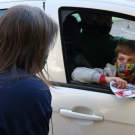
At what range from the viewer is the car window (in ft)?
7.12

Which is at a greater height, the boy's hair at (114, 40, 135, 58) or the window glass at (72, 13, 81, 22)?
the window glass at (72, 13, 81, 22)

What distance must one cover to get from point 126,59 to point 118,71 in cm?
12

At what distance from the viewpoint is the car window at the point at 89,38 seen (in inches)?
→ 85.4

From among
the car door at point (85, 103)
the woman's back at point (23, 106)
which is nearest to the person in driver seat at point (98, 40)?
the car door at point (85, 103)

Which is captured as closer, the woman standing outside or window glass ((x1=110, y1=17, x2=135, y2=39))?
the woman standing outside

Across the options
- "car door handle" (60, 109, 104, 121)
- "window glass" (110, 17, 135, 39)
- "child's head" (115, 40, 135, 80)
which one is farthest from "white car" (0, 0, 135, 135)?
"window glass" (110, 17, 135, 39)

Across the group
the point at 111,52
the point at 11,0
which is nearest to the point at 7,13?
the point at 11,0

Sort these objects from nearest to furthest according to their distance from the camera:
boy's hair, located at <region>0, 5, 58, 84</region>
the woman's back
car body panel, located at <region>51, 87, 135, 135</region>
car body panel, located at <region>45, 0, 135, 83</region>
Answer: the woman's back < boy's hair, located at <region>0, 5, 58, 84</region> < car body panel, located at <region>51, 87, 135, 135</region> < car body panel, located at <region>45, 0, 135, 83</region>

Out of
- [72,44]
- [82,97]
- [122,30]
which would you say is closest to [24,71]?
[82,97]

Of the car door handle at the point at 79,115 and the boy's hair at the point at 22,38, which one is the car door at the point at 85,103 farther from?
the boy's hair at the point at 22,38

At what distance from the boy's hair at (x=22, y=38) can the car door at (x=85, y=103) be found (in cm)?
82

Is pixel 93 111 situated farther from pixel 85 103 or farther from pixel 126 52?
pixel 126 52

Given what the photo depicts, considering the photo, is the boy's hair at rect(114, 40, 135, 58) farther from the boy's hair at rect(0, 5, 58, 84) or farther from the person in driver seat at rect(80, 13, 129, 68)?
the boy's hair at rect(0, 5, 58, 84)

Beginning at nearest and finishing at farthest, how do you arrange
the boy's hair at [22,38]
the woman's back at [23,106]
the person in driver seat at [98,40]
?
the woman's back at [23,106] < the boy's hair at [22,38] < the person in driver seat at [98,40]
